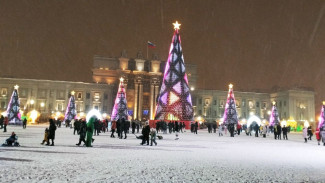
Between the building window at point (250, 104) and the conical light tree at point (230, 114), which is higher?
the building window at point (250, 104)

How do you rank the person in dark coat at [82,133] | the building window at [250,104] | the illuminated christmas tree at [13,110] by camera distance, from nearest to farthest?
the person in dark coat at [82,133], the illuminated christmas tree at [13,110], the building window at [250,104]

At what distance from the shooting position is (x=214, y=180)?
245 inches

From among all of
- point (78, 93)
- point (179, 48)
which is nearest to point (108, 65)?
point (78, 93)

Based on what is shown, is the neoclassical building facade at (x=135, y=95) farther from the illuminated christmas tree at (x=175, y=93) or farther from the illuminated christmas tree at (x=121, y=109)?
the illuminated christmas tree at (x=175, y=93)

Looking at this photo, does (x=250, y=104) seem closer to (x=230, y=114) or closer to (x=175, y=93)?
(x=230, y=114)

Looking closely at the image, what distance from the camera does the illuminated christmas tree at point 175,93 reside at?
30422 mm

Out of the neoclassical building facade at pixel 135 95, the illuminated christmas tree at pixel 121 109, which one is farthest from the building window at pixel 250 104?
the illuminated christmas tree at pixel 121 109

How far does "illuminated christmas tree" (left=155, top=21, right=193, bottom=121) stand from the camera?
30.4 metres

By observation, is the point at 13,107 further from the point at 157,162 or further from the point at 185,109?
the point at 157,162

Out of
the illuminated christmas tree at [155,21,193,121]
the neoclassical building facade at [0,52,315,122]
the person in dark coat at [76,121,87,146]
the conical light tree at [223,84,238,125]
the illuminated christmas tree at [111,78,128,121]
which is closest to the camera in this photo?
the person in dark coat at [76,121,87,146]

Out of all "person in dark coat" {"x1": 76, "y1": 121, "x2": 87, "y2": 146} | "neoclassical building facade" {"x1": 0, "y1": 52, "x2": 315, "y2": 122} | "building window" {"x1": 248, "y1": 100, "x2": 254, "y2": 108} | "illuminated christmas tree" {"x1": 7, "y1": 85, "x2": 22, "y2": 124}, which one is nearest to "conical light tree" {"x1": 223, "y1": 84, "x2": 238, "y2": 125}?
"person in dark coat" {"x1": 76, "y1": 121, "x2": 87, "y2": 146}

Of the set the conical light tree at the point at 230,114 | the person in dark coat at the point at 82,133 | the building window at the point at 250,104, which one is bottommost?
the person in dark coat at the point at 82,133

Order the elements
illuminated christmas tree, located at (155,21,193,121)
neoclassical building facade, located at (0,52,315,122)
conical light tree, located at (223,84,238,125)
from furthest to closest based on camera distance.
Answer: neoclassical building facade, located at (0,52,315,122) → conical light tree, located at (223,84,238,125) → illuminated christmas tree, located at (155,21,193,121)

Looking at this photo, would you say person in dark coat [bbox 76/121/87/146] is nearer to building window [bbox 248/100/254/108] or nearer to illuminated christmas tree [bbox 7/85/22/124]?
illuminated christmas tree [bbox 7/85/22/124]
